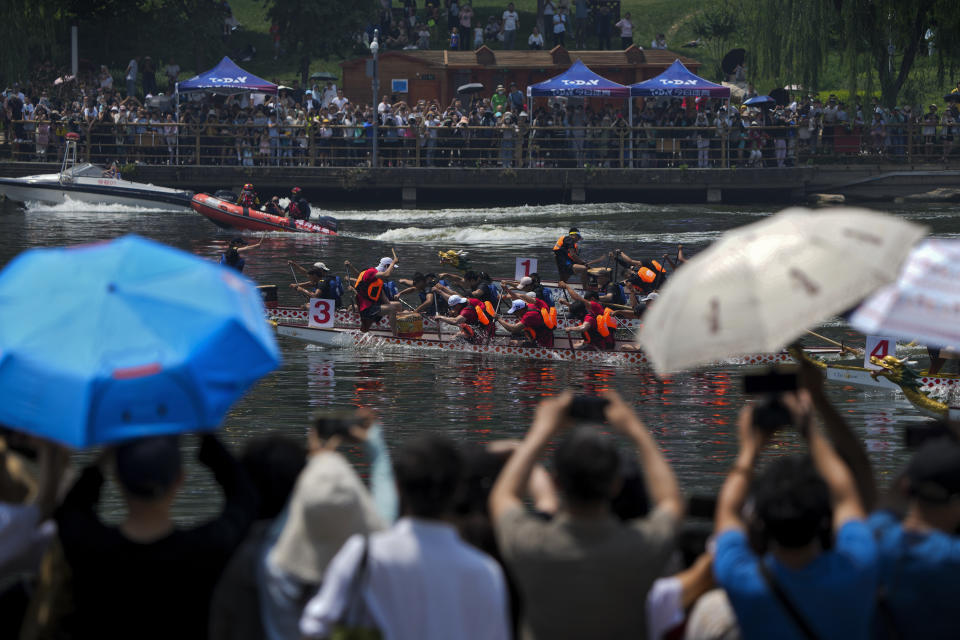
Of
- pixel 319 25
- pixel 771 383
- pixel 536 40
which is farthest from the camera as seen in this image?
A: pixel 319 25

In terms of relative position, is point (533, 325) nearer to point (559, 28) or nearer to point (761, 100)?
point (761, 100)

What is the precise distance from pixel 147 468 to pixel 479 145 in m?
35.6

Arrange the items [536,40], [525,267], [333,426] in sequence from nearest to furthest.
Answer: [333,426]
[525,267]
[536,40]

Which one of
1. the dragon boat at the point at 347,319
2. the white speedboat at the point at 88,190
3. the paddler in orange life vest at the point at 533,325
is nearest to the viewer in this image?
the paddler in orange life vest at the point at 533,325

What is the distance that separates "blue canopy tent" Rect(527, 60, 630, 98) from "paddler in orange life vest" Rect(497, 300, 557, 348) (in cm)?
1992

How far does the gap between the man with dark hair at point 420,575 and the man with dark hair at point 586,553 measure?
166 mm

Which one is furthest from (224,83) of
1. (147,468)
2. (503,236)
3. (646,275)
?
(147,468)

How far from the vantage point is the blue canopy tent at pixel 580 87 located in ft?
124

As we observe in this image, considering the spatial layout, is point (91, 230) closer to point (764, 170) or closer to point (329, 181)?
point (329, 181)

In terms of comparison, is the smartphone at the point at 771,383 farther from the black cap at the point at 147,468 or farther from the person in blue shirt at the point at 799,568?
the black cap at the point at 147,468

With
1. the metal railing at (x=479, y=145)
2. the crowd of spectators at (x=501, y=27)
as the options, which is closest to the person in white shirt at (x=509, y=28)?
the crowd of spectators at (x=501, y=27)

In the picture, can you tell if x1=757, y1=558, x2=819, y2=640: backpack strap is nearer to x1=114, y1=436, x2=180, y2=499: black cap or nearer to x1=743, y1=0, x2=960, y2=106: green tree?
x1=114, y1=436, x2=180, y2=499: black cap

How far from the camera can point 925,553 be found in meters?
3.86

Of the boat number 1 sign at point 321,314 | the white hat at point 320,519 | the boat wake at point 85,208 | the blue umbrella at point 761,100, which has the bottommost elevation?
the boat number 1 sign at point 321,314
